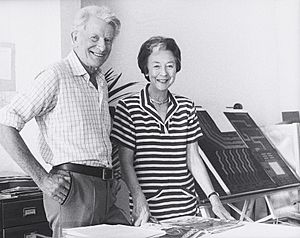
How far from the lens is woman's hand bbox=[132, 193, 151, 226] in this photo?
1.79 m

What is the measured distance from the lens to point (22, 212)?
2.42 m

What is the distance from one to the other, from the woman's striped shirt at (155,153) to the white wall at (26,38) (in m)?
0.94

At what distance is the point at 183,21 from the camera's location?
3520mm

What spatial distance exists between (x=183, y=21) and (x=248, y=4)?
821 millimetres

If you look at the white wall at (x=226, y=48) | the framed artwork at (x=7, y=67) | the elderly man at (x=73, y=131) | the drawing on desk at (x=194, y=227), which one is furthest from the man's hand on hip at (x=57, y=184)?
the white wall at (x=226, y=48)

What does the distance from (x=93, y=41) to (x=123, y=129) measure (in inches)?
16.0

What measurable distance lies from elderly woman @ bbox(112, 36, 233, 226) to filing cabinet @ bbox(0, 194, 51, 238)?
0.63 meters

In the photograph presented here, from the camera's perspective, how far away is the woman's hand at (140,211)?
1.79m

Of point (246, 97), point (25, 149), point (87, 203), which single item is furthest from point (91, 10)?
point (246, 97)

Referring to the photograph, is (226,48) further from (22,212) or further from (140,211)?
(140,211)

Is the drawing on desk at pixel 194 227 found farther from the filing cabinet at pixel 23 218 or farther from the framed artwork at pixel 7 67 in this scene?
the framed artwork at pixel 7 67

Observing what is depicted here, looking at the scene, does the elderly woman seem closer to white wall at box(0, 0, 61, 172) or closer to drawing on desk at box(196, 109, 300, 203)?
drawing on desk at box(196, 109, 300, 203)

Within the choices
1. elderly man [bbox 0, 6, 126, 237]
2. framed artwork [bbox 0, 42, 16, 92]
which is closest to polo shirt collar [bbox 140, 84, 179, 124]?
elderly man [bbox 0, 6, 126, 237]

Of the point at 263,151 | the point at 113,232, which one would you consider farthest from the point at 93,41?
the point at 263,151
